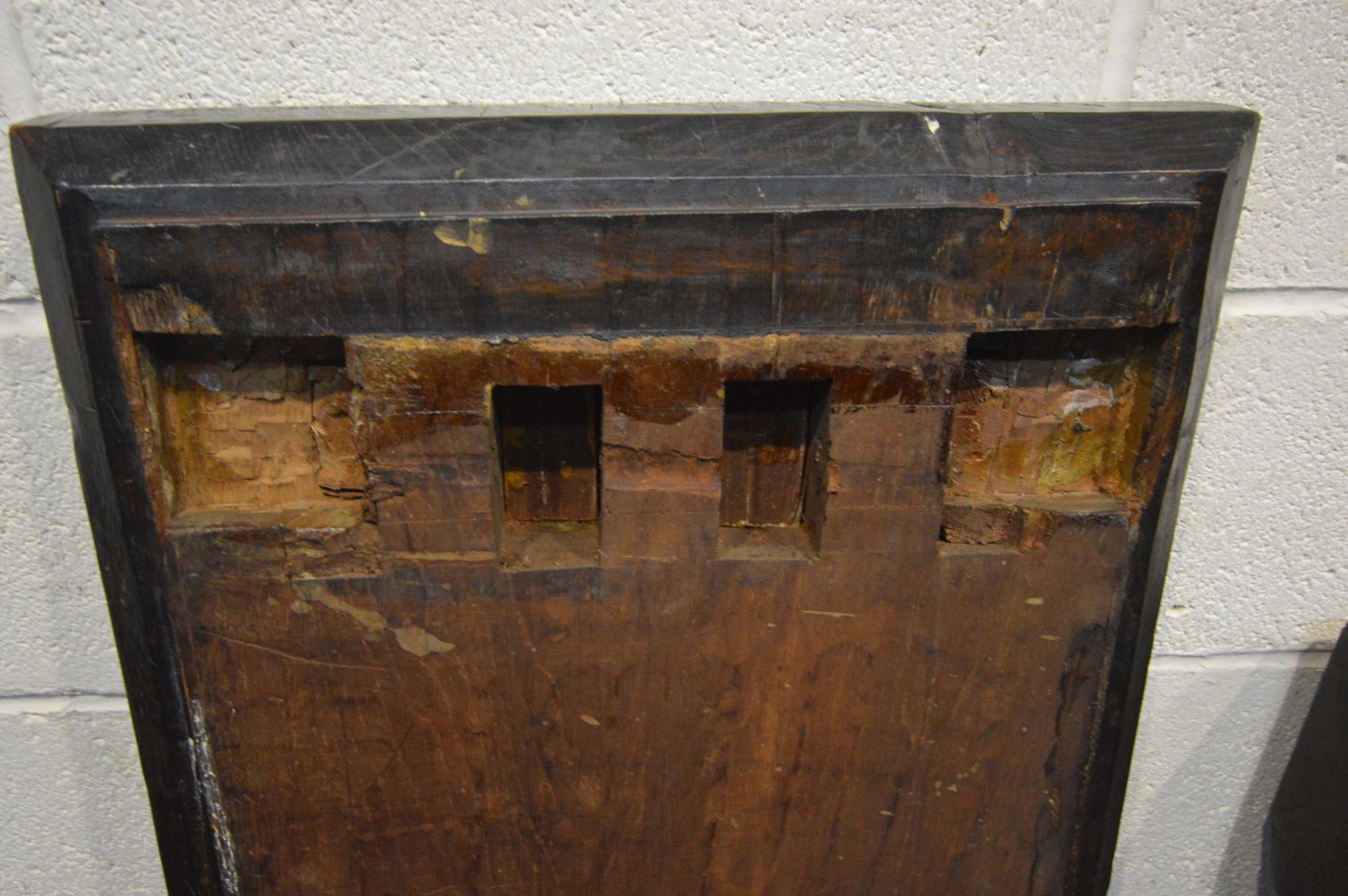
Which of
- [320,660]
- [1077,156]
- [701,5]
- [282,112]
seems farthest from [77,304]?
[1077,156]

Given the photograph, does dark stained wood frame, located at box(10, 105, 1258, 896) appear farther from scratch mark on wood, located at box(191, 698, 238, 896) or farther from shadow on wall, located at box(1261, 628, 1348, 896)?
shadow on wall, located at box(1261, 628, 1348, 896)

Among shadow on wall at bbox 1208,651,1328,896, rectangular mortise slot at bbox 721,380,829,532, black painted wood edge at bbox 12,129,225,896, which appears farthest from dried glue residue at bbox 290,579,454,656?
shadow on wall at bbox 1208,651,1328,896

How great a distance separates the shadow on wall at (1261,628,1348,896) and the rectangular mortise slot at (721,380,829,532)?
56cm

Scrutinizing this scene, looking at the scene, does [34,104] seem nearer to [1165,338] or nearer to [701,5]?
[701,5]

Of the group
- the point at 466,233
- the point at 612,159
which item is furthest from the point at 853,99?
the point at 466,233

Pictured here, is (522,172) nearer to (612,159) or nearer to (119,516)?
(612,159)

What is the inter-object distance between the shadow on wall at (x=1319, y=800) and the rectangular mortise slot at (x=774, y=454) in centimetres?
56

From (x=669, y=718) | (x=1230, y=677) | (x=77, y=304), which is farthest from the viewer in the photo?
(x=1230, y=677)

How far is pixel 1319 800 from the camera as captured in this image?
81cm

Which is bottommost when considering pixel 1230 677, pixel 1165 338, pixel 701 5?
pixel 1230 677

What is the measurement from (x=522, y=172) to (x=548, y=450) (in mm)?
203

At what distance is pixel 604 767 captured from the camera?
68 cm

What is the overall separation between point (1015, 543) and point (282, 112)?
2.04ft

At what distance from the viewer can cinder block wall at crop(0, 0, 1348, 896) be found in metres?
0.63
